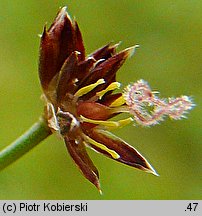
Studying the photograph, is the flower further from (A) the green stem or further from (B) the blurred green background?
(B) the blurred green background

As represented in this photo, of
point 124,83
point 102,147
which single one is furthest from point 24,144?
point 124,83

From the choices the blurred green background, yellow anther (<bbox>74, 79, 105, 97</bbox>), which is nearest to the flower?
yellow anther (<bbox>74, 79, 105, 97</bbox>)

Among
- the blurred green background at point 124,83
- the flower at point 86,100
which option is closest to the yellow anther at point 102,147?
the flower at point 86,100

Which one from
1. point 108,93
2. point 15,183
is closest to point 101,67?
point 108,93

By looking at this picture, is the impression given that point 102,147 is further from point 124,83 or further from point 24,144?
point 124,83

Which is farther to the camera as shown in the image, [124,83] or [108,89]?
[124,83]
